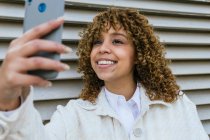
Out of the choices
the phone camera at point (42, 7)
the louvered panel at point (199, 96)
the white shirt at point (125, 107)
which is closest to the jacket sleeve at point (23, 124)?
the phone camera at point (42, 7)

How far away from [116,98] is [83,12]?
1.74ft

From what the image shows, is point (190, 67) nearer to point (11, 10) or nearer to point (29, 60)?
point (11, 10)

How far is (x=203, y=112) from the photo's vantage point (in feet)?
A: 10.2

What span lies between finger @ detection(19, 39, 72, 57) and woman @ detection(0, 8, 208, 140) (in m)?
0.96

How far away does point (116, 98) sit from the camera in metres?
2.34

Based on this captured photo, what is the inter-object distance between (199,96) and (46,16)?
216cm

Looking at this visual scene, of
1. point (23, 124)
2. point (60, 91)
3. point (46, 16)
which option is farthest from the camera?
point (60, 91)

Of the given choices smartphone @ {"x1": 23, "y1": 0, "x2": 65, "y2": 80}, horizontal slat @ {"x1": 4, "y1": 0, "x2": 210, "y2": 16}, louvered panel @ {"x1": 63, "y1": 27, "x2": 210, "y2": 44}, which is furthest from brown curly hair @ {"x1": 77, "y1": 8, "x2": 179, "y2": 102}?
smartphone @ {"x1": 23, "y1": 0, "x2": 65, "y2": 80}

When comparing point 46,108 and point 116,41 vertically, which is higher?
point 116,41

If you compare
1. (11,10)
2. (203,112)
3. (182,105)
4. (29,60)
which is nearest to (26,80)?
(29,60)

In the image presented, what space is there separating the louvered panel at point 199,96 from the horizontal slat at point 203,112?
0.14 ft

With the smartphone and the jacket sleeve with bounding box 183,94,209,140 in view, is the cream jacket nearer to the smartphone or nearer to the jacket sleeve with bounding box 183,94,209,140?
the jacket sleeve with bounding box 183,94,209,140

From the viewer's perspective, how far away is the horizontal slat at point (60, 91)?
7.09ft

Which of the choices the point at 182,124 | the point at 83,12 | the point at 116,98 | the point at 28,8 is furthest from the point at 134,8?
the point at 28,8
